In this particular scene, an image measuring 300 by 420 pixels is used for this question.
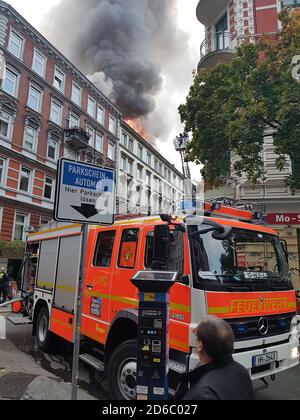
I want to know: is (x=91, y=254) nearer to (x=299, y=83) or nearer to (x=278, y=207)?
(x=299, y=83)

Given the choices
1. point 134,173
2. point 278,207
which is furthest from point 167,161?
point 278,207

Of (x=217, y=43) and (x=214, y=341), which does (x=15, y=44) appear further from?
(x=214, y=341)

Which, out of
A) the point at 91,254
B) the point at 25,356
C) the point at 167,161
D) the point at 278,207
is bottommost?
the point at 25,356

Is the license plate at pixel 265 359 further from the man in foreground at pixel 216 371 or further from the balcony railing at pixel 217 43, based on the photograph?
the balcony railing at pixel 217 43

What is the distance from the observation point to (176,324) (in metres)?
4.12

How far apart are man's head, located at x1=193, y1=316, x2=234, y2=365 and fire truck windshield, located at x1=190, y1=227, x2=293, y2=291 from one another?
177 cm

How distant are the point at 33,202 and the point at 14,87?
863 cm

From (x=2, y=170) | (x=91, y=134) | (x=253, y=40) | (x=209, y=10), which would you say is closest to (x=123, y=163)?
(x=91, y=134)

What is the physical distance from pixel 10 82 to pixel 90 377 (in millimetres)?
24139

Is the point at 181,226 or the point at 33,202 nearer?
the point at 181,226

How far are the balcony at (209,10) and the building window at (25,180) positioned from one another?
16018mm

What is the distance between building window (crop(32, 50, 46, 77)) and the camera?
1062 inches
